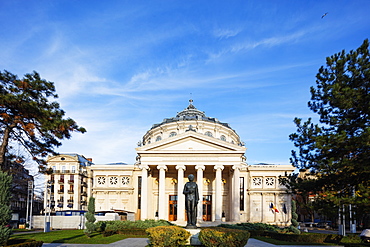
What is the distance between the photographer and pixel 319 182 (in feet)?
71.5

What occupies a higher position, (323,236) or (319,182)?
(319,182)

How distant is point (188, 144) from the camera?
54.7 meters

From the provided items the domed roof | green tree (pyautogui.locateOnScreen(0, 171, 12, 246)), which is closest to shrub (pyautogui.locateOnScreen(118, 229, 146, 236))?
green tree (pyautogui.locateOnScreen(0, 171, 12, 246))

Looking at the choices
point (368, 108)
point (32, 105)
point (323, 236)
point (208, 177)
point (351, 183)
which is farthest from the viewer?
point (208, 177)

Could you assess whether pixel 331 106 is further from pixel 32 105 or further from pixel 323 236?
pixel 32 105

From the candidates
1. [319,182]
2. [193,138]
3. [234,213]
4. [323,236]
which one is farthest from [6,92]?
[234,213]

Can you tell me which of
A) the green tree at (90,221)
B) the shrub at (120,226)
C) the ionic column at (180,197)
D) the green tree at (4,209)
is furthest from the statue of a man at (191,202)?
the ionic column at (180,197)

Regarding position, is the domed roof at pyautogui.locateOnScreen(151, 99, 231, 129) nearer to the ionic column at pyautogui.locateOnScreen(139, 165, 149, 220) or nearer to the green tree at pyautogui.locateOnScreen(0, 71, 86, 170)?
the ionic column at pyautogui.locateOnScreen(139, 165, 149, 220)

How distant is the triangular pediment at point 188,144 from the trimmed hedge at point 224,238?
1382 inches

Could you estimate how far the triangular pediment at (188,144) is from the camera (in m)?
53.8

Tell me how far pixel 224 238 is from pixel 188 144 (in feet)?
121

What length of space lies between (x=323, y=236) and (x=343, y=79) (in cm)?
1632

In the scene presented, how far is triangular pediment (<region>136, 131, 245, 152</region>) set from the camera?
2119 inches

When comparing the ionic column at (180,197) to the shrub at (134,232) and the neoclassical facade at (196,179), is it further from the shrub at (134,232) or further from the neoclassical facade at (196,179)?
the shrub at (134,232)
